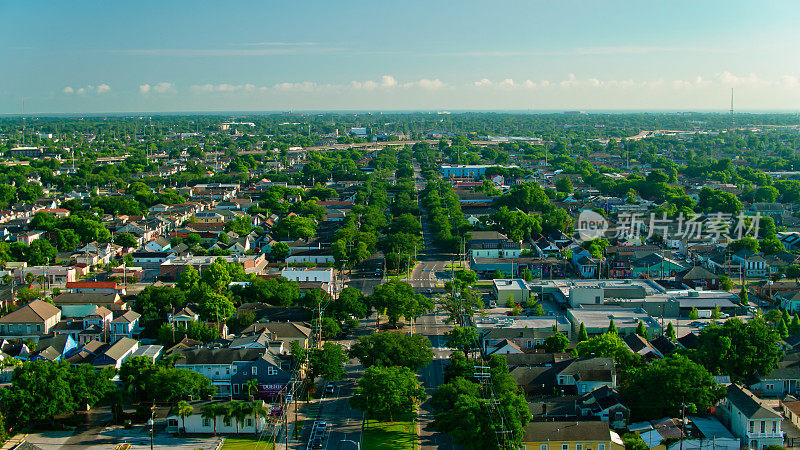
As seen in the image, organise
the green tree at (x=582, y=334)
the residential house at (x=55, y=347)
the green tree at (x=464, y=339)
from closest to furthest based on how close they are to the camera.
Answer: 1. the residential house at (x=55, y=347)
2. the green tree at (x=464, y=339)
3. the green tree at (x=582, y=334)

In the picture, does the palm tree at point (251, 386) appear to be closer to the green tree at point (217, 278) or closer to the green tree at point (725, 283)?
the green tree at point (217, 278)

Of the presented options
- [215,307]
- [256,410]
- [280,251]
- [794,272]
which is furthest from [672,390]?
[280,251]

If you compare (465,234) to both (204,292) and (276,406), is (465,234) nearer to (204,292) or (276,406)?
(204,292)

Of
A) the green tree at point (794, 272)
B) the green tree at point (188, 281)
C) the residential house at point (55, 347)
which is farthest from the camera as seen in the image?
the green tree at point (794, 272)

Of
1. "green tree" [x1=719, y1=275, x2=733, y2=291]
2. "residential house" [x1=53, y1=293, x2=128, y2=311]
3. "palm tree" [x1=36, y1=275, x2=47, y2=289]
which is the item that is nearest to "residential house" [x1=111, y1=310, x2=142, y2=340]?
"residential house" [x1=53, y1=293, x2=128, y2=311]

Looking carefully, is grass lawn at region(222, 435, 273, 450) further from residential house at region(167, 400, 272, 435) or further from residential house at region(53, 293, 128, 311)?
residential house at region(53, 293, 128, 311)

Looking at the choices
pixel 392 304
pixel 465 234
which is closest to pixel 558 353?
pixel 392 304

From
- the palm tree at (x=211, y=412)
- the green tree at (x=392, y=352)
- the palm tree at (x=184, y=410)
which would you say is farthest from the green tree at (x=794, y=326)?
the palm tree at (x=184, y=410)
